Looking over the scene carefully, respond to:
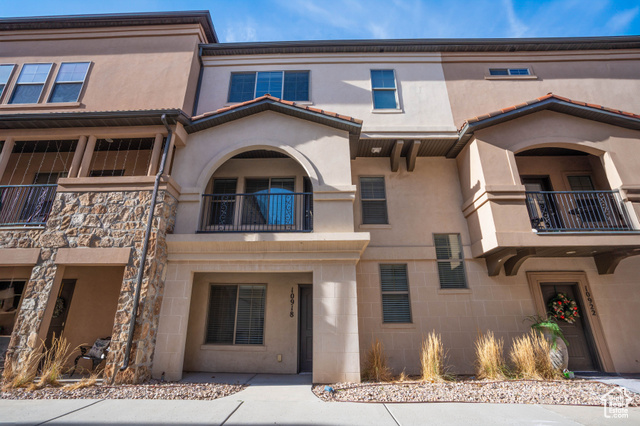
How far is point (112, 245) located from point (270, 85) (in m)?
7.70

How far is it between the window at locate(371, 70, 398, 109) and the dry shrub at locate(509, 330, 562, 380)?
8.33m

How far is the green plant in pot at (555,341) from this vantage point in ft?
23.7

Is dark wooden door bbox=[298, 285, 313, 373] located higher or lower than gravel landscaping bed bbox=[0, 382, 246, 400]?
higher

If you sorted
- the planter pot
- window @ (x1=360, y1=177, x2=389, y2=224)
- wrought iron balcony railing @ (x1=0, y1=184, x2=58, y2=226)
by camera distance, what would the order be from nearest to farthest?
the planter pot, wrought iron balcony railing @ (x1=0, y1=184, x2=58, y2=226), window @ (x1=360, y1=177, x2=389, y2=224)

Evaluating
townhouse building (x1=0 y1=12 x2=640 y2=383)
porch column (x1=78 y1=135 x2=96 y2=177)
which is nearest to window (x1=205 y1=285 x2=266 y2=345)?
townhouse building (x1=0 y1=12 x2=640 y2=383)

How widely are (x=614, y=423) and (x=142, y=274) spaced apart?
9.41 meters

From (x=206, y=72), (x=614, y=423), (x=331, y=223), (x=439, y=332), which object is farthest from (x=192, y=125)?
(x=614, y=423)

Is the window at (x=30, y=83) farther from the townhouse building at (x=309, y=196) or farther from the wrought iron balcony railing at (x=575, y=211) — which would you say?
the wrought iron balcony railing at (x=575, y=211)

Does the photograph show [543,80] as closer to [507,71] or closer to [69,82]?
[507,71]

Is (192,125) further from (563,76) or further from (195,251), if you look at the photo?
(563,76)

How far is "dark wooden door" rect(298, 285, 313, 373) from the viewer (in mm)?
8781

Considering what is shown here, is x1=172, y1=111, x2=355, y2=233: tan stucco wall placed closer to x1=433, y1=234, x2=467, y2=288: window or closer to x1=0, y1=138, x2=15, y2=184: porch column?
x1=433, y1=234, x2=467, y2=288: window

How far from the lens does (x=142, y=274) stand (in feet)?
23.1

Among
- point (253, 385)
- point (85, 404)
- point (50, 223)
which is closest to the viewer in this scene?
point (85, 404)
